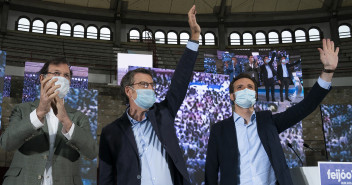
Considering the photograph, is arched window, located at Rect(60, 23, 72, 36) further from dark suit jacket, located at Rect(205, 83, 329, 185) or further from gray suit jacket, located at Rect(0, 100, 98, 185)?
gray suit jacket, located at Rect(0, 100, 98, 185)

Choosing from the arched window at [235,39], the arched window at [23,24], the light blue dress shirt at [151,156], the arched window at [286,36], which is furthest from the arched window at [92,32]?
the light blue dress shirt at [151,156]

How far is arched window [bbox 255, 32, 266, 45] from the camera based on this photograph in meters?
15.6

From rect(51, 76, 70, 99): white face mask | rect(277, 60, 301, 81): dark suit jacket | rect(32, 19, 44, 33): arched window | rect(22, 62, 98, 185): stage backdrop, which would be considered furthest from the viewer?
rect(32, 19, 44, 33): arched window

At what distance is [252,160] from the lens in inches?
90.8

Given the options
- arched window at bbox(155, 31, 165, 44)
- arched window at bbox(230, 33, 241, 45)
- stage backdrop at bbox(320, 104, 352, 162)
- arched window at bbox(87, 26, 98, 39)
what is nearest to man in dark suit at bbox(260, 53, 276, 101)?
stage backdrop at bbox(320, 104, 352, 162)

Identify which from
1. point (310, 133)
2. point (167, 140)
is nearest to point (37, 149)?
point (167, 140)

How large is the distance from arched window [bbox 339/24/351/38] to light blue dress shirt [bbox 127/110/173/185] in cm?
1476

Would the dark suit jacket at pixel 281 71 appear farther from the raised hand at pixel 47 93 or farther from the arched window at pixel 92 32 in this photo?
the arched window at pixel 92 32

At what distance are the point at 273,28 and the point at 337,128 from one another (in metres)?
7.75

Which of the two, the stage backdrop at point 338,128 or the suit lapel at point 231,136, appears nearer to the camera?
the suit lapel at point 231,136

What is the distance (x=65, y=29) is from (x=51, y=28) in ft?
1.89

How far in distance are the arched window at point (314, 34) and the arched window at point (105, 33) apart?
885cm

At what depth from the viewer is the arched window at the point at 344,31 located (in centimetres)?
1465

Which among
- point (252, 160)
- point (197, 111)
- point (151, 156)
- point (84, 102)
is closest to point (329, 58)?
point (252, 160)
